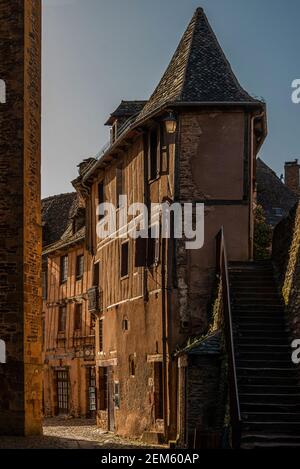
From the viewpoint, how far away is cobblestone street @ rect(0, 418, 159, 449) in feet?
58.3

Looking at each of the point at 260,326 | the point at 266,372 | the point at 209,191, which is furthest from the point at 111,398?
the point at 266,372

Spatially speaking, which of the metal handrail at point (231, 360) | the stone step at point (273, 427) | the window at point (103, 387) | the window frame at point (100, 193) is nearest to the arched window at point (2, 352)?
the metal handrail at point (231, 360)

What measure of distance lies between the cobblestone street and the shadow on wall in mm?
4871

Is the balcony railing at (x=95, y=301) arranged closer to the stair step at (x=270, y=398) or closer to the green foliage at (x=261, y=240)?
the green foliage at (x=261, y=240)

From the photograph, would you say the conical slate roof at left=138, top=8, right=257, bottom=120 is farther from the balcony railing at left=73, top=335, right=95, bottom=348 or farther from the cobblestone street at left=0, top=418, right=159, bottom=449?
the balcony railing at left=73, top=335, right=95, bottom=348

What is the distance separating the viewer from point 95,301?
2923 cm

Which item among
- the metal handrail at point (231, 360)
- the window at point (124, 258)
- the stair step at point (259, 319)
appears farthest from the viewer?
the window at point (124, 258)

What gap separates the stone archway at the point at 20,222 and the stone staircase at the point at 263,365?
4647 millimetres

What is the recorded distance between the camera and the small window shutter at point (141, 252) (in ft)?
75.9

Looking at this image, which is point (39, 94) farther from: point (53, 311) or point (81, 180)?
point (53, 311)

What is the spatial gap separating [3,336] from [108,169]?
915 centimetres

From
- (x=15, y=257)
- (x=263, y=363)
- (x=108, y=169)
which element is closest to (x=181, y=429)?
(x=263, y=363)

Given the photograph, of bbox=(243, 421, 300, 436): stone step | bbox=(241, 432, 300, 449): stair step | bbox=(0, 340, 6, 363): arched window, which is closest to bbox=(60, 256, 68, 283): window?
bbox=(0, 340, 6, 363): arched window

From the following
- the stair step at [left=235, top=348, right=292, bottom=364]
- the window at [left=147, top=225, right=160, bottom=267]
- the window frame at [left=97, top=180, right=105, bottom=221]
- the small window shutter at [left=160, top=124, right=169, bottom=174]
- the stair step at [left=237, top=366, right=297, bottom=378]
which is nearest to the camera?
the stair step at [left=237, top=366, right=297, bottom=378]
